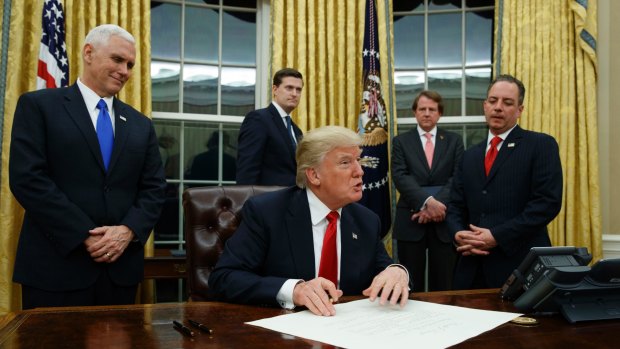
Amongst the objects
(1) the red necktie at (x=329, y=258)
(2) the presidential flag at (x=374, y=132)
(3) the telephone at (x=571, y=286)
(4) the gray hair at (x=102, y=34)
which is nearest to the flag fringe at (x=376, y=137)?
(2) the presidential flag at (x=374, y=132)

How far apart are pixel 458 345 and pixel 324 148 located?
93 cm

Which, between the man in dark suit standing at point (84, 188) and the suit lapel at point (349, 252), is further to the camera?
the man in dark suit standing at point (84, 188)

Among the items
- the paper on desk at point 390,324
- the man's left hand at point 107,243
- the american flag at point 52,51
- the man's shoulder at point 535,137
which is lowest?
the paper on desk at point 390,324

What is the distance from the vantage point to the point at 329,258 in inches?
73.7

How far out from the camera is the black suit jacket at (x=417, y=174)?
12.9 ft

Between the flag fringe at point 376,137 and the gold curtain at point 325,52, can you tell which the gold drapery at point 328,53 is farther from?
the flag fringe at point 376,137

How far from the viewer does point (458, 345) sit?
120 cm

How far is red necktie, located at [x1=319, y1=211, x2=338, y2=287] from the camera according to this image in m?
1.86

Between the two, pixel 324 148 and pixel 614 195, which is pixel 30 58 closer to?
pixel 324 148

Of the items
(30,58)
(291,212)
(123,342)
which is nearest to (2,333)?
(123,342)

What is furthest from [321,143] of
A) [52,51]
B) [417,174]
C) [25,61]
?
[25,61]

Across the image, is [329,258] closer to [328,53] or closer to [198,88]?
[328,53]

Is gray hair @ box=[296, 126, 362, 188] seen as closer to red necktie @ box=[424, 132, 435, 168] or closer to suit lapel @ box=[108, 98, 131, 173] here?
suit lapel @ box=[108, 98, 131, 173]

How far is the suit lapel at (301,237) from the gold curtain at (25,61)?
2.49 m
